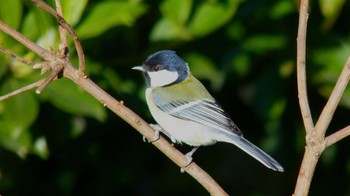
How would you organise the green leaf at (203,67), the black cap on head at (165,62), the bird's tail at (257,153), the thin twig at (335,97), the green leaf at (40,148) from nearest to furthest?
the thin twig at (335,97)
the bird's tail at (257,153)
the green leaf at (40,148)
the black cap on head at (165,62)
the green leaf at (203,67)

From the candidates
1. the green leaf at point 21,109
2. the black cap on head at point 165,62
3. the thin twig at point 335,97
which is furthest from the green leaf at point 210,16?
the thin twig at point 335,97

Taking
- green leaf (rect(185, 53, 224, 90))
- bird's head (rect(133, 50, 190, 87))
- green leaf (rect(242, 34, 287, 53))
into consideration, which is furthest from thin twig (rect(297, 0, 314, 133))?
green leaf (rect(242, 34, 287, 53))

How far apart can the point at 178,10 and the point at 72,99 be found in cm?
47

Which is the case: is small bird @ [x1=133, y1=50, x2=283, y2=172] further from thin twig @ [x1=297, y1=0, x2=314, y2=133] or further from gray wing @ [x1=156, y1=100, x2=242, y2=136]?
thin twig @ [x1=297, y1=0, x2=314, y2=133]

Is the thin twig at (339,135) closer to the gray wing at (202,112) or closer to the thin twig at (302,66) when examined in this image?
the thin twig at (302,66)

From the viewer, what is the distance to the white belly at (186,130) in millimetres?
2875

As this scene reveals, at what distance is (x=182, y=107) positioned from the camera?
295 cm

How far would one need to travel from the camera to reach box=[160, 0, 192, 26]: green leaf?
2.72 m

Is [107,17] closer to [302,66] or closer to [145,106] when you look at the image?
[145,106]

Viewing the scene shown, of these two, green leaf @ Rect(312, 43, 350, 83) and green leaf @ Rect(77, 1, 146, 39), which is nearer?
green leaf @ Rect(77, 1, 146, 39)

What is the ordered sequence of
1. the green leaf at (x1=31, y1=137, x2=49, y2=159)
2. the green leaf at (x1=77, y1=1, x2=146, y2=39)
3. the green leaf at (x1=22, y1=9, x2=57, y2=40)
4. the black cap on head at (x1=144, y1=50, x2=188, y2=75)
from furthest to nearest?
1. the black cap on head at (x1=144, y1=50, x2=188, y2=75)
2. the green leaf at (x1=31, y1=137, x2=49, y2=159)
3. the green leaf at (x1=77, y1=1, x2=146, y2=39)
4. the green leaf at (x1=22, y1=9, x2=57, y2=40)

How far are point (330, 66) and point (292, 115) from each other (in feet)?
1.20

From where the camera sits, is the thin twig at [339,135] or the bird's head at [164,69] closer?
Result: the thin twig at [339,135]

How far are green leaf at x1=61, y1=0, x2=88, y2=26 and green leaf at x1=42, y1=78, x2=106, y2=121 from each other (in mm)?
252
